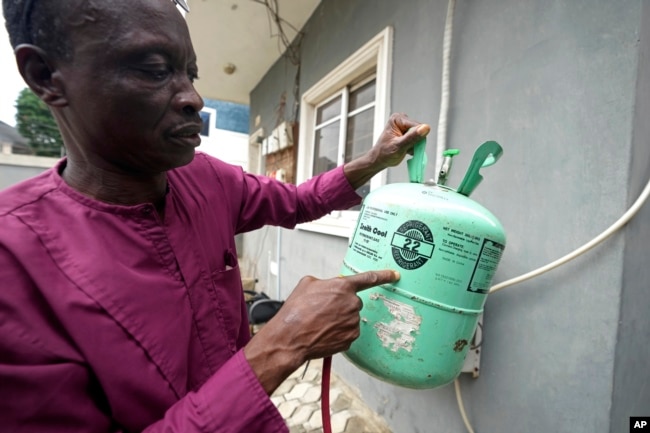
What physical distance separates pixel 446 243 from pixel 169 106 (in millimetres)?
666

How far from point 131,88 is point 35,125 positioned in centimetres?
459

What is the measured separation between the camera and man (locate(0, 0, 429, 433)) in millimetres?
517

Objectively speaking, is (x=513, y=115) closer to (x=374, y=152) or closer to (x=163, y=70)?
(x=374, y=152)

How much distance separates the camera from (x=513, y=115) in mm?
1029

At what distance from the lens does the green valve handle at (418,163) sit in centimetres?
90

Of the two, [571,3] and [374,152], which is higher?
[571,3]

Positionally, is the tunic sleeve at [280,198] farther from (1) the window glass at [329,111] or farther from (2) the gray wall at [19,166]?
(2) the gray wall at [19,166]

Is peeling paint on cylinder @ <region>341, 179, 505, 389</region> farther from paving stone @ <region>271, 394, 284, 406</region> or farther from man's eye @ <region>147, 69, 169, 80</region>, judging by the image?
paving stone @ <region>271, 394, 284, 406</region>

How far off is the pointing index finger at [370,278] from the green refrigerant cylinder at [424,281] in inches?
1.1

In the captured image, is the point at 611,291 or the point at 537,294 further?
the point at 537,294

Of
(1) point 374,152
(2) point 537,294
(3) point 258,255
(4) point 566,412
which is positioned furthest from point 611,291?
(3) point 258,255

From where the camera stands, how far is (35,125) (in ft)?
12.4

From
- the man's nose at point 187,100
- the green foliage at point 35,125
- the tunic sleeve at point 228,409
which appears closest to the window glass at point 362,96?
the man's nose at point 187,100

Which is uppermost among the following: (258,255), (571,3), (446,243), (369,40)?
(369,40)
